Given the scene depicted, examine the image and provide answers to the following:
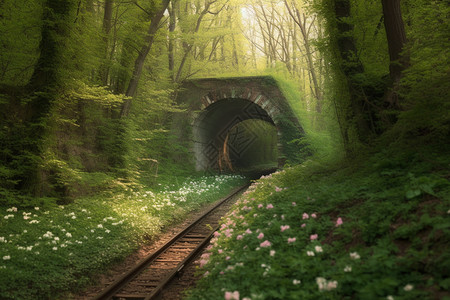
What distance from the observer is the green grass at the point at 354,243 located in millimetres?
2596

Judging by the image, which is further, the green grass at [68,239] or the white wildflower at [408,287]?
the green grass at [68,239]

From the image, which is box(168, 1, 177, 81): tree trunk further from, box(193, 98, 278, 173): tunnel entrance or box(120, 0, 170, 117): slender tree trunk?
box(120, 0, 170, 117): slender tree trunk

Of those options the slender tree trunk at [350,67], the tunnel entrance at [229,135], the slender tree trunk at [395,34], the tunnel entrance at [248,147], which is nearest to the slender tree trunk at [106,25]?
the slender tree trunk at [350,67]

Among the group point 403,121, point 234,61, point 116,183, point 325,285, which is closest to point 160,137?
point 116,183

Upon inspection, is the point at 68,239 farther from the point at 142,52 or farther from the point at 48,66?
the point at 142,52

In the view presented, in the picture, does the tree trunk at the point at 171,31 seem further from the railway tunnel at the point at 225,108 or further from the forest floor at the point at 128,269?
the forest floor at the point at 128,269

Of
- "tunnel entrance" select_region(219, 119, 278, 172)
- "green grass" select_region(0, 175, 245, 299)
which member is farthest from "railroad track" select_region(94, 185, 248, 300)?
"tunnel entrance" select_region(219, 119, 278, 172)

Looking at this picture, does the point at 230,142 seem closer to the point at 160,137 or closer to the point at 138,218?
the point at 160,137

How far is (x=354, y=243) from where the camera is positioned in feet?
11.0

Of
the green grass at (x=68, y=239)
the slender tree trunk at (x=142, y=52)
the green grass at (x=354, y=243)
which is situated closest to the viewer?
the green grass at (x=354, y=243)

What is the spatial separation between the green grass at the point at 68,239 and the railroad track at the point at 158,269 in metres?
0.66

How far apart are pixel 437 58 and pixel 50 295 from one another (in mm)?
7484

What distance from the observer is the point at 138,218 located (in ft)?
25.6

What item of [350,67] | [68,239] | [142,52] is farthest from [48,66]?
[350,67]
